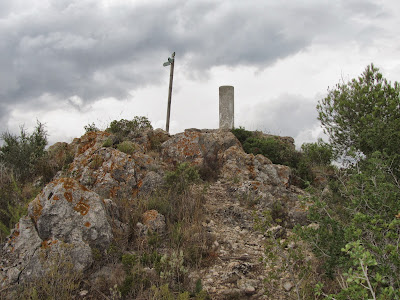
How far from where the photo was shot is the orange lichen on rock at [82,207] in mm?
5426

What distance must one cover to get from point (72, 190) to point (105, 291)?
1927 mm

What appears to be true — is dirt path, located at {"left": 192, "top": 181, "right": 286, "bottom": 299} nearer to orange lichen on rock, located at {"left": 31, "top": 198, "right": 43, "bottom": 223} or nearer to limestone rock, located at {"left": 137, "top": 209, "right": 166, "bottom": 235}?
limestone rock, located at {"left": 137, "top": 209, "right": 166, "bottom": 235}

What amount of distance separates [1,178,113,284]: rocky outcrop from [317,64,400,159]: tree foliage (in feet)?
22.5

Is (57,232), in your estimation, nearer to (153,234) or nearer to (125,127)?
(153,234)

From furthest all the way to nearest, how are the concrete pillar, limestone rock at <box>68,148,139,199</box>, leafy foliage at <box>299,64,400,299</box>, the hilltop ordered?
1. the concrete pillar
2. limestone rock at <box>68,148,139,199</box>
3. the hilltop
4. leafy foliage at <box>299,64,400,299</box>

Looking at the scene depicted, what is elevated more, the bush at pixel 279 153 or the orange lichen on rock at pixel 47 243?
the bush at pixel 279 153

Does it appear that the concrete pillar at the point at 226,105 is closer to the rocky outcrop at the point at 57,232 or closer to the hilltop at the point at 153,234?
the hilltop at the point at 153,234

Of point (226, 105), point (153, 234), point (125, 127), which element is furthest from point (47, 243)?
point (226, 105)

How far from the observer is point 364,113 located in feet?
32.6

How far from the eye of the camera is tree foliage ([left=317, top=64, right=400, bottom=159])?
8562mm

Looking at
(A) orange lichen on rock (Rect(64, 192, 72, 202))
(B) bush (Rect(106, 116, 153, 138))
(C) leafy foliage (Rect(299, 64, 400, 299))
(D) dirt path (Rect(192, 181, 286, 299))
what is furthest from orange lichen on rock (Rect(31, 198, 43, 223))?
(B) bush (Rect(106, 116, 153, 138))

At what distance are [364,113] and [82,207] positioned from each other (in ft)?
28.4

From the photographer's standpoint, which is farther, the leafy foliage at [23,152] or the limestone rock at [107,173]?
the leafy foliage at [23,152]

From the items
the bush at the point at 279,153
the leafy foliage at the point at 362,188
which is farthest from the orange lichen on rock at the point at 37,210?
the bush at the point at 279,153
